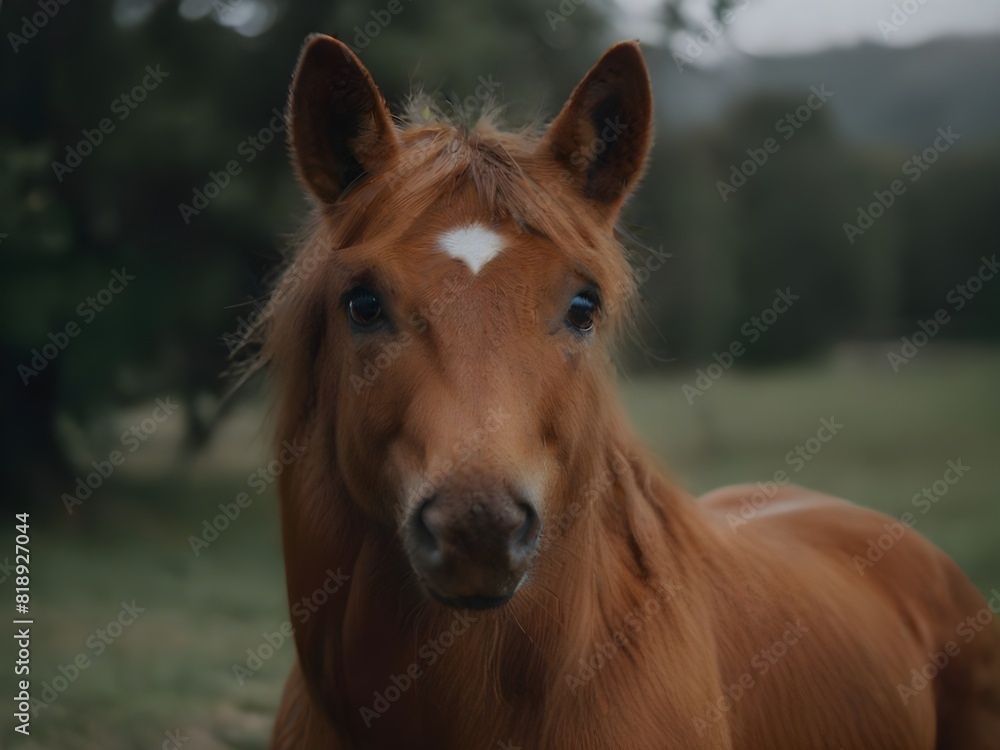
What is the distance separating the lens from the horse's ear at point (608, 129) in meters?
2.35

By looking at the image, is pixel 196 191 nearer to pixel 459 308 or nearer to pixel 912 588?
pixel 459 308

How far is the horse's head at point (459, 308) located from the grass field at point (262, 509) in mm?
4354

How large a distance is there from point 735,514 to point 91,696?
206 inches

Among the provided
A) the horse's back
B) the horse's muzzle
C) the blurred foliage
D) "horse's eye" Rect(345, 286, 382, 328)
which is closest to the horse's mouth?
the horse's muzzle

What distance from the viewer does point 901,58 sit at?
28.1 ft

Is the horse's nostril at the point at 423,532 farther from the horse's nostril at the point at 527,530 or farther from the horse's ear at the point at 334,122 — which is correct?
the horse's ear at the point at 334,122

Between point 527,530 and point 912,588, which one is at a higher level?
point 527,530

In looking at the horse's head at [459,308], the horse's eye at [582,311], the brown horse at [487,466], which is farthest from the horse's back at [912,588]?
the horse's head at [459,308]

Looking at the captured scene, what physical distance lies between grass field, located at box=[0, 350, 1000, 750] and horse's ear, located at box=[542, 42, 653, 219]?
4248mm

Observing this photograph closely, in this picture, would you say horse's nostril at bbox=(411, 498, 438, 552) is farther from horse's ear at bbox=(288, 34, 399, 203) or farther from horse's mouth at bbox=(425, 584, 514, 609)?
horse's ear at bbox=(288, 34, 399, 203)

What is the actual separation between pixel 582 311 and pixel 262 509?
9.06m

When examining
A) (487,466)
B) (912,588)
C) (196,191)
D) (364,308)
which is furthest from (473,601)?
(196,191)

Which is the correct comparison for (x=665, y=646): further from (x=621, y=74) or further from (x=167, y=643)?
(x=167, y=643)

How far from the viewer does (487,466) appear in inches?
67.9
